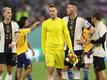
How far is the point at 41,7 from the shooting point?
32281mm

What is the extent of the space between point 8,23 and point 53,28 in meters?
1.39

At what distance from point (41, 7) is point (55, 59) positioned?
18.6 metres

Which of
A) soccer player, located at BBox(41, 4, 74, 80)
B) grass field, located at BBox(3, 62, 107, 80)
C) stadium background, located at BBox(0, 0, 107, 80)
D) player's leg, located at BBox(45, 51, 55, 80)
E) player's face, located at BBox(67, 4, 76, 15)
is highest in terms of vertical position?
stadium background, located at BBox(0, 0, 107, 80)

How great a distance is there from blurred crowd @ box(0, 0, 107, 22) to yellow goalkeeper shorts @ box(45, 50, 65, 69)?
A: 1633 cm

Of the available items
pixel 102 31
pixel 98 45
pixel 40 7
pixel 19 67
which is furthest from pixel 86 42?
pixel 40 7

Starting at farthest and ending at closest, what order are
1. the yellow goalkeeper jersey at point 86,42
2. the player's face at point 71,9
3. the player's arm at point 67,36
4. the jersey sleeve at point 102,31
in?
the yellow goalkeeper jersey at point 86,42 < the player's face at point 71,9 < the jersey sleeve at point 102,31 < the player's arm at point 67,36

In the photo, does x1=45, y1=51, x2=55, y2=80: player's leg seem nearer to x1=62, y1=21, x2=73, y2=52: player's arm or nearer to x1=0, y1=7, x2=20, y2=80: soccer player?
x1=62, y1=21, x2=73, y2=52: player's arm

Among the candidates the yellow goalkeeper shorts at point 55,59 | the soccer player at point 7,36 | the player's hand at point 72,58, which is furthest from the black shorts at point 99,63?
the soccer player at point 7,36

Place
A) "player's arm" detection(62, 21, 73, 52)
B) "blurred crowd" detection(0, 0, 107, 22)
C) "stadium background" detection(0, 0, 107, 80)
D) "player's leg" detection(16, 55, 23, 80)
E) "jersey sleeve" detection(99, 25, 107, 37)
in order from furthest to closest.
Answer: "blurred crowd" detection(0, 0, 107, 22)
"stadium background" detection(0, 0, 107, 80)
"player's leg" detection(16, 55, 23, 80)
"jersey sleeve" detection(99, 25, 107, 37)
"player's arm" detection(62, 21, 73, 52)

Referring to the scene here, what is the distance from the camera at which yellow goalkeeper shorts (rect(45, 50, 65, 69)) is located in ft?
45.1

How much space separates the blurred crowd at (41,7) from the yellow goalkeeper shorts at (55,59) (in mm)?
16328

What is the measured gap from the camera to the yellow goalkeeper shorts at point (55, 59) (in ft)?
45.1

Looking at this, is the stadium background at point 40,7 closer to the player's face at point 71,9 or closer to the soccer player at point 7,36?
the soccer player at point 7,36

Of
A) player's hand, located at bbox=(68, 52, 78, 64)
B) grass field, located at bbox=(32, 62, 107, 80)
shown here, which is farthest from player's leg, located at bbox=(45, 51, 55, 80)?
grass field, located at bbox=(32, 62, 107, 80)
